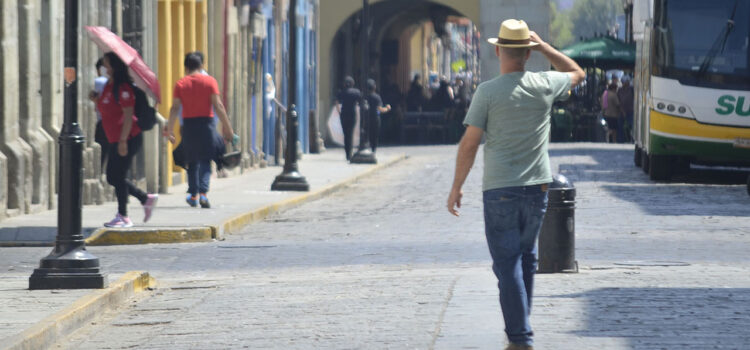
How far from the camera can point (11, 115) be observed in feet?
51.0

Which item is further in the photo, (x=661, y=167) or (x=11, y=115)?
(x=661, y=167)

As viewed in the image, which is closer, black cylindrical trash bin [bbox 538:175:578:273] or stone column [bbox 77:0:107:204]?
black cylindrical trash bin [bbox 538:175:578:273]

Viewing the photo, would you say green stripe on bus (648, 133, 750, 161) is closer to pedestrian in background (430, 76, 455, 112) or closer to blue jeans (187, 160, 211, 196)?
blue jeans (187, 160, 211, 196)

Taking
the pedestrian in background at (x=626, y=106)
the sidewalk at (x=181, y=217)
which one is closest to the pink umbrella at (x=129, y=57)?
the sidewalk at (x=181, y=217)

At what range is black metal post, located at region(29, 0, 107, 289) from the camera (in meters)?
9.66

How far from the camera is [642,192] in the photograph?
803 inches

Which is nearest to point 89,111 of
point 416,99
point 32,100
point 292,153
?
point 32,100

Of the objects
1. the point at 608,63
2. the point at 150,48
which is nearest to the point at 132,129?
the point at 150,48

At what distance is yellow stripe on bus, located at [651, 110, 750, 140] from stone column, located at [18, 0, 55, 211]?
30.7 ft

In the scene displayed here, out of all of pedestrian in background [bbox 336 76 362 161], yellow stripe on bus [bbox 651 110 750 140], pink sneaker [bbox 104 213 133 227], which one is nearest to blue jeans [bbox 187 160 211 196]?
pink sneaker [bbox 104 213 133 227]

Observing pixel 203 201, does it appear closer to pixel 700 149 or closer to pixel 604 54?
pixel 700 149

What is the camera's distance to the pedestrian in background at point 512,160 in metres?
7.07

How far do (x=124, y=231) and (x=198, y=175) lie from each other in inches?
113

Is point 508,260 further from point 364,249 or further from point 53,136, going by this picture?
point 53,136
